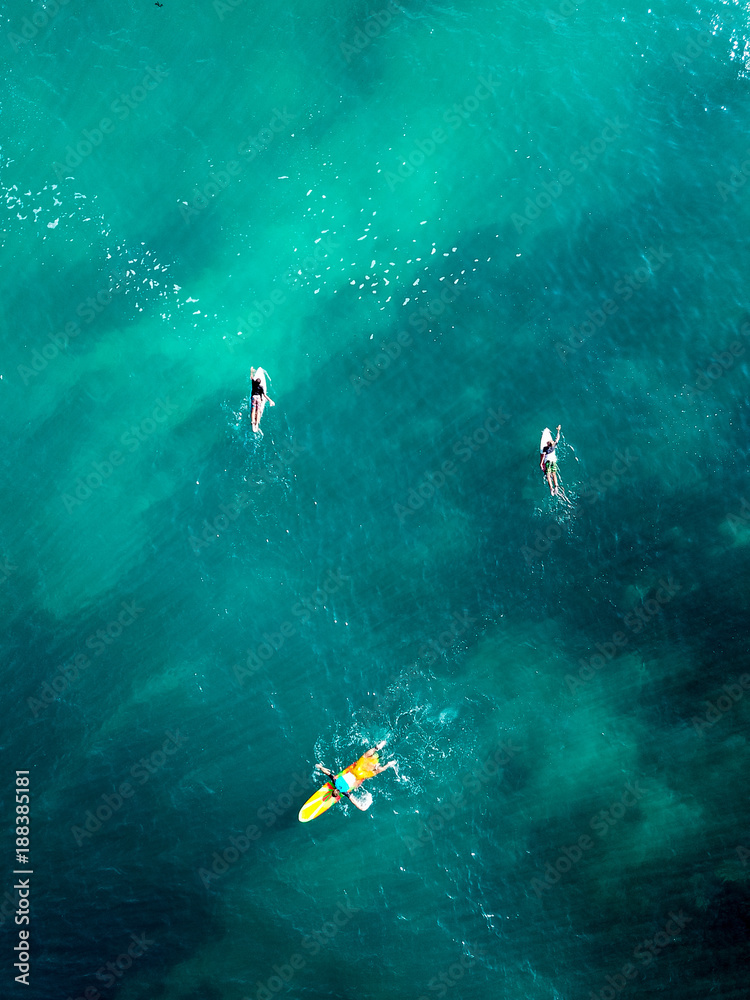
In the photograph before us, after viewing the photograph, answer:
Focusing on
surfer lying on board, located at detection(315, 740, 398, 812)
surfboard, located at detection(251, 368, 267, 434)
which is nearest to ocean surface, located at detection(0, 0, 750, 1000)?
surfboard, located at detection(251, 368, 267, 434)

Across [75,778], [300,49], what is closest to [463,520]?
[75,778]

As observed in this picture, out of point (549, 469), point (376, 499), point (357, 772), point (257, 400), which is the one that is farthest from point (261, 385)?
point (357, 772)

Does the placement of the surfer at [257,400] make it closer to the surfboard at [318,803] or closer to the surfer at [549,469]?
the surfer at [549,469]

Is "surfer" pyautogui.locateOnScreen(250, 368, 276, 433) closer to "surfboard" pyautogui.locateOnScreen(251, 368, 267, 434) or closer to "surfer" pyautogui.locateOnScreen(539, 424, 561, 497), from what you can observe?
"surfboard" pyautogui.locateOnScreen(251, 368, 267, 434)

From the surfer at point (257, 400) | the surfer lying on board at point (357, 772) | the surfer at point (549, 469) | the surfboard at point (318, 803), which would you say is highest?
the surfer at point (257, 400)

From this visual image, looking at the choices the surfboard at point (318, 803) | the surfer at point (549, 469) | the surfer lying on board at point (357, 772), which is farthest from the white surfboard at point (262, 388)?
the surfboard at point (318, 803)

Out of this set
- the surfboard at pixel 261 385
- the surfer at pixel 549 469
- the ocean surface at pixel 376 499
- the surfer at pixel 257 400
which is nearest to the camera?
the ocean surface at pixel 376 499

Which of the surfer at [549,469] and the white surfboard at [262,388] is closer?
the surfer at [549,469]
